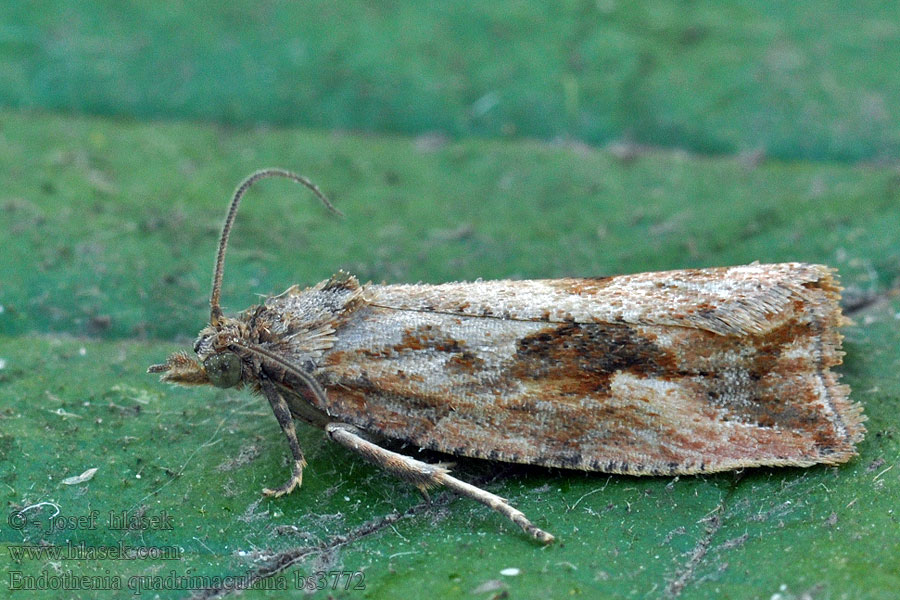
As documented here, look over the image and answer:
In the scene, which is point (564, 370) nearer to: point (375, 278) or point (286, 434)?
point (286, 434)

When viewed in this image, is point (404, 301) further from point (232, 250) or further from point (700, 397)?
point (232, 250)

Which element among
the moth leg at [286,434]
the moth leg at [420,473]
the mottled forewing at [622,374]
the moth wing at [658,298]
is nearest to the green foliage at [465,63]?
the moth wing at [658,298]

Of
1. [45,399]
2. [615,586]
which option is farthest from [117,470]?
[615,586]

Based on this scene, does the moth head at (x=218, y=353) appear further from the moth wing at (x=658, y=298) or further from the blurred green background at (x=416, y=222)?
the moth wing at (x=658, y=298)

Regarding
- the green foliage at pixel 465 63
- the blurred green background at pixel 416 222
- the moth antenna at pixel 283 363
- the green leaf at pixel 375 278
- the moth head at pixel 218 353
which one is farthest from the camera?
the green foliage at pixel 465 63

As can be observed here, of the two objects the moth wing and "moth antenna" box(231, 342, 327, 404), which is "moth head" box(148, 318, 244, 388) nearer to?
"moth antenna" box(231, 342, 327, 404)

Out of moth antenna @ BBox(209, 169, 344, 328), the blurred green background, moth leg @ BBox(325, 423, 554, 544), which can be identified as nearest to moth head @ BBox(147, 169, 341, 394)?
moth antenna @ BBox(209, 169, 344, 328)

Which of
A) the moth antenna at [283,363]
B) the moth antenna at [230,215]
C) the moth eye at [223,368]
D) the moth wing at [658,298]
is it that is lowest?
the moth eye at [223,368]
